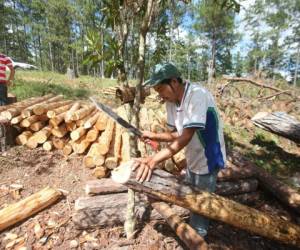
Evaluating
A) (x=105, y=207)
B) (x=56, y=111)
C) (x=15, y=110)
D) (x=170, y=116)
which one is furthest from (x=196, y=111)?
(x=15, y=110)

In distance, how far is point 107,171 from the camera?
169 inches

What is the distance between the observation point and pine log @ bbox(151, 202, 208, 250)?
250 cm

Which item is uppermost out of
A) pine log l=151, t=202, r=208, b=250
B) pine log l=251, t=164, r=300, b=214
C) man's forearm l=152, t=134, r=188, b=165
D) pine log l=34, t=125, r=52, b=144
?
man's forearm l=152, t=134, r=188, b=165

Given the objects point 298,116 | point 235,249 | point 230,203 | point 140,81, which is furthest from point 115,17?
point 298,116

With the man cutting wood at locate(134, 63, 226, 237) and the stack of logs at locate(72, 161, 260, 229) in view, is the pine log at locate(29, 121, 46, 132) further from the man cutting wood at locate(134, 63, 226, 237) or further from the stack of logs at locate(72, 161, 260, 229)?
the man cutting wood at locate(134, 63, 226, 237)

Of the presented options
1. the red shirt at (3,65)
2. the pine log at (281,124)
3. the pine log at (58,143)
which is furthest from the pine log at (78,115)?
the pine log at (281,124)

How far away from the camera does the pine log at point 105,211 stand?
3223mm

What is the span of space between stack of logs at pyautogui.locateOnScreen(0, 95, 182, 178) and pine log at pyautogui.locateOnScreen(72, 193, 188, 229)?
841 millimetres

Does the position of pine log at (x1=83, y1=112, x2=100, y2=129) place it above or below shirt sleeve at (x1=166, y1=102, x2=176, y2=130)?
below

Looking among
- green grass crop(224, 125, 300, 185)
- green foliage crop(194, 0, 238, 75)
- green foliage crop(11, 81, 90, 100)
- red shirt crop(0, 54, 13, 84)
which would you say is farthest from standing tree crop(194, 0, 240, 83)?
red shirt crop(0, 54, 13, 84)

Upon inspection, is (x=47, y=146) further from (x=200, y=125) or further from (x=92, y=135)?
(x=200, y=125)

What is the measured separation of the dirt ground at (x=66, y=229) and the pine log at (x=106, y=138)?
0.50 meters

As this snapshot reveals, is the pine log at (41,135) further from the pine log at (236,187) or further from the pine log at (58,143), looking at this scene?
the pine log at (236,187)

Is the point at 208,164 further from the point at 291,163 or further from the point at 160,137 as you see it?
the point at 291,163
